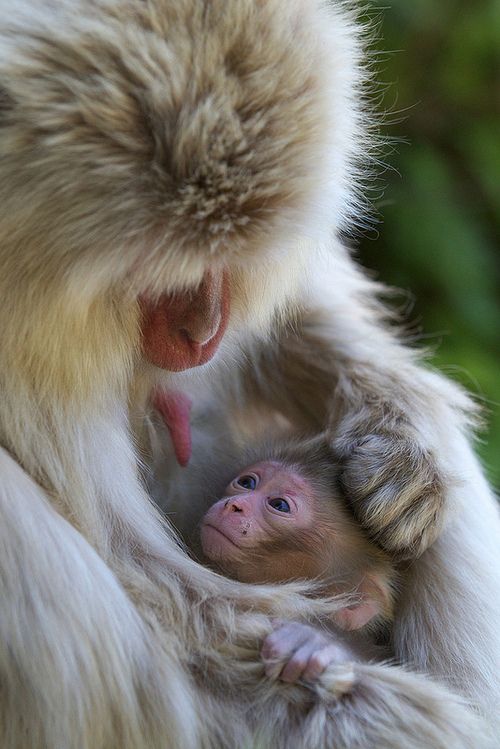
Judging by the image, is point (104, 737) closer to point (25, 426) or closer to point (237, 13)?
point (25, 426)

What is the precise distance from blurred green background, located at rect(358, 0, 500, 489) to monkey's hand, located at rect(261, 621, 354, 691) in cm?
173

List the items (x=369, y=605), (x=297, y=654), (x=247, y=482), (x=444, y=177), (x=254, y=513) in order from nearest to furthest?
(x=297, y=654) → (x=369, y=605) → (x=254, y=513) → (x=247, y=482) → (x=444, y=177)

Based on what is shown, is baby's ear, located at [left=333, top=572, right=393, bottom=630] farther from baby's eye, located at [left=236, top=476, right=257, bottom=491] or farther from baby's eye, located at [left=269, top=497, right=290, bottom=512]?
baby's eye, located at [left=236, top=476, right=257, bottom=491]

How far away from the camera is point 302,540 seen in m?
2.43

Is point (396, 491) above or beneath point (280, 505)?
above

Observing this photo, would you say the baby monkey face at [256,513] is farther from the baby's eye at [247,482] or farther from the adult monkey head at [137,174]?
the adult monkey head at [137,174]

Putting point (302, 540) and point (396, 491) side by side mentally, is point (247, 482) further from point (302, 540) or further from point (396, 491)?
point (396, 491)

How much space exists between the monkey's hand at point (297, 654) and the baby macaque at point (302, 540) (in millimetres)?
278

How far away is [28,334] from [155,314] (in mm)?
260

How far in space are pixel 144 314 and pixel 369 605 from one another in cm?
82

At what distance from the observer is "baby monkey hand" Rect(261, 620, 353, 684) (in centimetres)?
193

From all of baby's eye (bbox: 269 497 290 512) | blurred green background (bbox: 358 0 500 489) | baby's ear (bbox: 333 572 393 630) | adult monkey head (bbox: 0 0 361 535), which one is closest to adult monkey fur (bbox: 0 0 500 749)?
adult monkey head (bbox: 0 0 361 535)

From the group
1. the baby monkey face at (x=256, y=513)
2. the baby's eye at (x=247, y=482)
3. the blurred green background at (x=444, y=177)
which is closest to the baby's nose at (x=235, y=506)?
the baby monkey face at (x=256, y=513)

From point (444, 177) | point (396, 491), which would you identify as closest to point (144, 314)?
point (396, 491)
